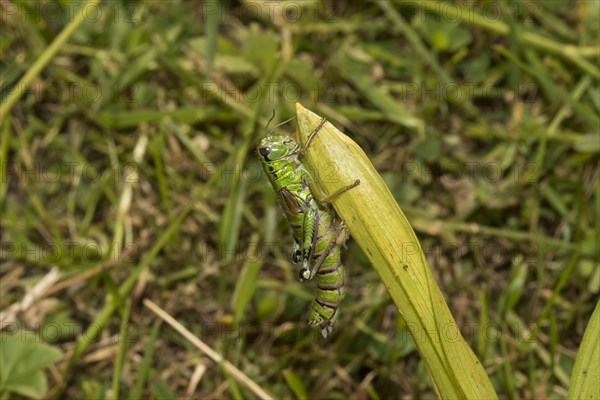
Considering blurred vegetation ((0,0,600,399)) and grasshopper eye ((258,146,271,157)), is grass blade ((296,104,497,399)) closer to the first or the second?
grasshopper eye ((258,146,271,157))

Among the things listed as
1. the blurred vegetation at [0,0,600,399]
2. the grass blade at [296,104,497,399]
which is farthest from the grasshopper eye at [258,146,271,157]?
the blurred vegetation at [0,0,600,399]

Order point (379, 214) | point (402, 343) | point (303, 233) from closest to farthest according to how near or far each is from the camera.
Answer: point (379, 214) → point (303, 233) → point (402, 343)

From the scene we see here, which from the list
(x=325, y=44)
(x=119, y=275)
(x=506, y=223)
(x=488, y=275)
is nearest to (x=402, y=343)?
(x=488, y=275)

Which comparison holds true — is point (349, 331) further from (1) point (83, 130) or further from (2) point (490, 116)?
(1) point (83, 130)

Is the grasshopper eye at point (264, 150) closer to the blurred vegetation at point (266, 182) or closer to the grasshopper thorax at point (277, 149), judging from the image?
the grasshopper thorax at point (277, 149)

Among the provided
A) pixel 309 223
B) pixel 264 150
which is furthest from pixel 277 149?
pixel 309 223

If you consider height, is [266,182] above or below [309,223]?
below

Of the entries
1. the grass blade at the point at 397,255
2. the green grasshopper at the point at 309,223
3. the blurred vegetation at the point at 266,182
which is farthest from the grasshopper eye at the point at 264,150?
the blurred vegetation at the point at 266,182

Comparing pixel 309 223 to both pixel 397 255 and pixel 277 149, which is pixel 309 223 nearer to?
pixel 277 149
